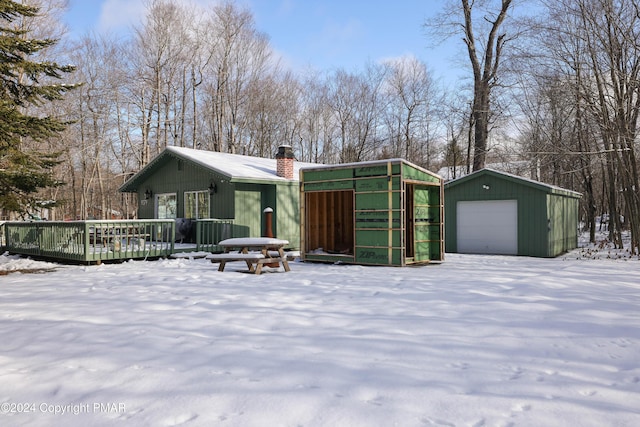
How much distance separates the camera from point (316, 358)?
12.0 feet

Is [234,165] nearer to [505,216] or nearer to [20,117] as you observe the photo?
[20,117]

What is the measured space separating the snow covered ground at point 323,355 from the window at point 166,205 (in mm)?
8998

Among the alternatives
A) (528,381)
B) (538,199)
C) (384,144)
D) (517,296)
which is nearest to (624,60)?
(538,199)

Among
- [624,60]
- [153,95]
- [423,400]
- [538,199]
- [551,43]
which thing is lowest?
[423,400]

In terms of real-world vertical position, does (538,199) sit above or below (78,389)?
above

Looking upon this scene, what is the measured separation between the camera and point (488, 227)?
1401 cm

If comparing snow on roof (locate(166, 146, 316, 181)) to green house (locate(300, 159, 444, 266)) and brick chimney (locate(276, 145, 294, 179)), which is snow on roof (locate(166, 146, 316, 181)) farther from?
green house (locate(300, 159, 444, 266))

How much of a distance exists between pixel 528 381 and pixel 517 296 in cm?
318

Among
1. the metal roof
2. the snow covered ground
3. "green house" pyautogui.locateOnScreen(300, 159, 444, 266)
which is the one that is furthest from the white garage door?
the snow covered ground

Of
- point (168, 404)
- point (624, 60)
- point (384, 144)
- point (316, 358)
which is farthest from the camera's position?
point (384, 144)

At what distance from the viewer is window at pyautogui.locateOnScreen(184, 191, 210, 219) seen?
14.8 m

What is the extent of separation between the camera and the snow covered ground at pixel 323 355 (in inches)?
107

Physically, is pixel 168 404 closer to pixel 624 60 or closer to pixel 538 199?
pixel 538 199

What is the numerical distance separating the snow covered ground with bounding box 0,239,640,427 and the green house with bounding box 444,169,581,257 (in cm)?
641
